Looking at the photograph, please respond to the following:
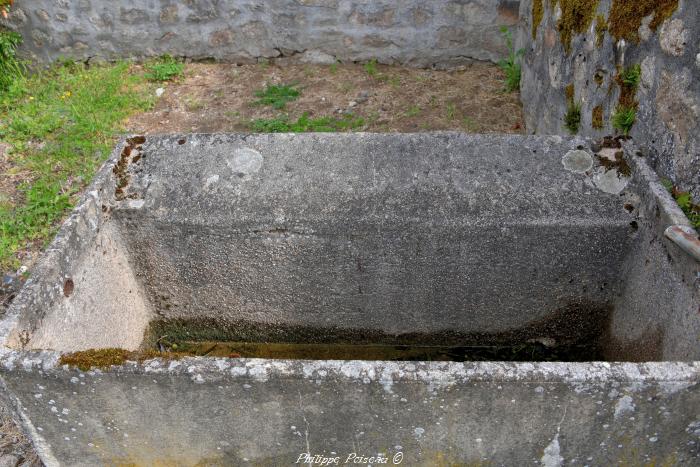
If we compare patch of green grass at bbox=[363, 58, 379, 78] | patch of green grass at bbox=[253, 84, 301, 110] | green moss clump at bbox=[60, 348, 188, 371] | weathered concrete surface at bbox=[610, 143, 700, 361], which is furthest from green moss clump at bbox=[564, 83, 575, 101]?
green moss clump at bbox=[60, 348, 188, 371]

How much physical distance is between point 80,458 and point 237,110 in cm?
338

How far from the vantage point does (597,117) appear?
312 cm

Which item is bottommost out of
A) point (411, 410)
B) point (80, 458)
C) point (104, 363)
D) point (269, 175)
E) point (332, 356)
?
point (332, 356)

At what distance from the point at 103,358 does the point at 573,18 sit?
10.3 feet

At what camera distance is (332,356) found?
2979 mm

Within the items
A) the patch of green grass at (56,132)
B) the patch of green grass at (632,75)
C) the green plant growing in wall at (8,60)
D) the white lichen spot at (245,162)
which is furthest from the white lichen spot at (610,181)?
the green plant growing in wall at (8,60)

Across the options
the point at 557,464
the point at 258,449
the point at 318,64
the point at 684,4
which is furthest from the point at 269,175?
the point at 318,64

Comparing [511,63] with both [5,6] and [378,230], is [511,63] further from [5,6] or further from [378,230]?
[5,6]

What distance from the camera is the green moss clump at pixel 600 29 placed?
307 cm

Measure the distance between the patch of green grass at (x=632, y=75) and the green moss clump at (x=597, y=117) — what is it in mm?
283

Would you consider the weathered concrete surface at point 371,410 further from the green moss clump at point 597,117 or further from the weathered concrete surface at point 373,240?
the green moss clump at point 597,117

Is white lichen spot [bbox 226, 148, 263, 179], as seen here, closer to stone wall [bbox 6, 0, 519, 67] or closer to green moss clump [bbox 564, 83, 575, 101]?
green moss clump [bbox 564, 83, 575, 101]

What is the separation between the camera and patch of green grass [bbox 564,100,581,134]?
343 centimetres

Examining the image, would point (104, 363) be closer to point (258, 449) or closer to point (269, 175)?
point (258, 449)
